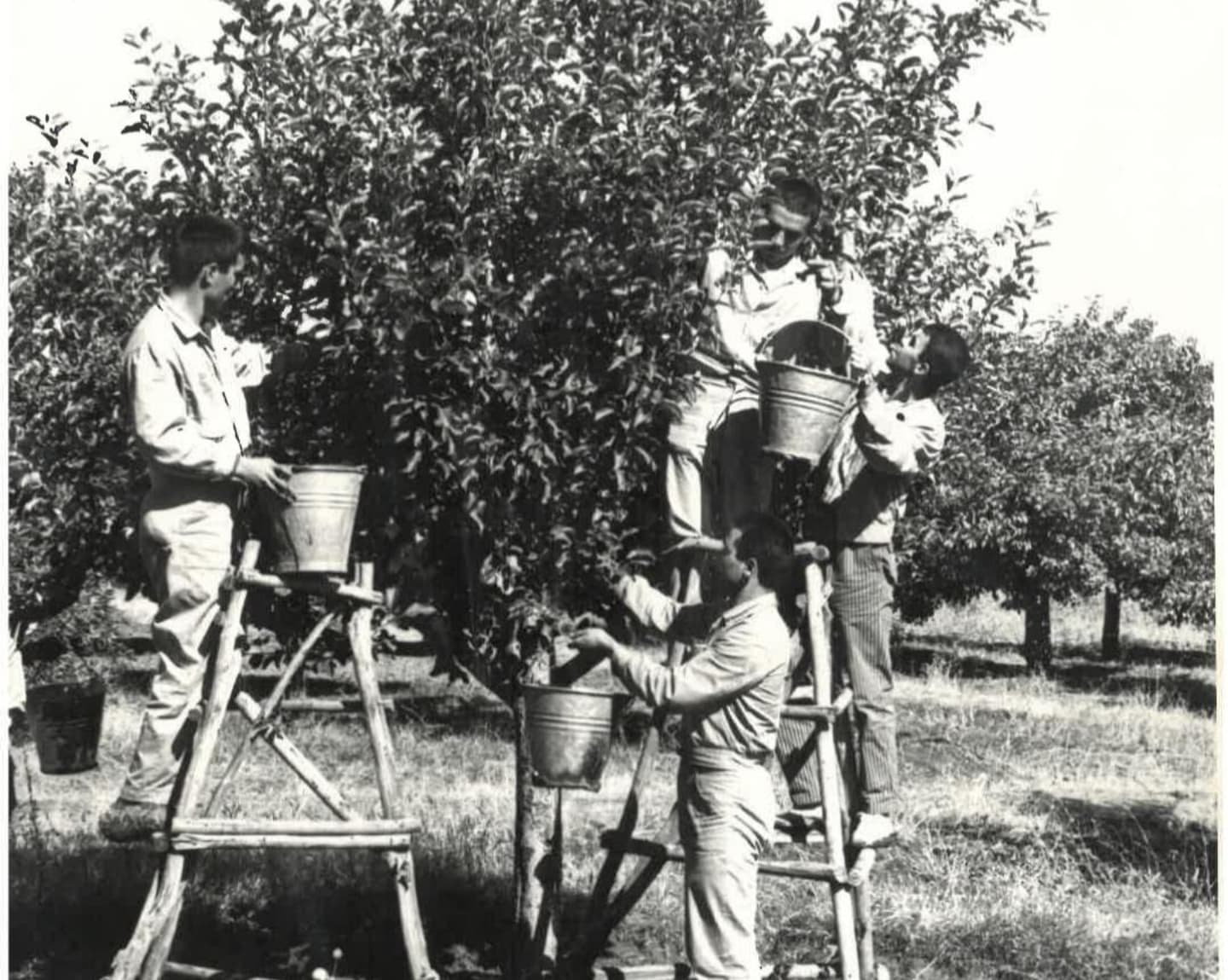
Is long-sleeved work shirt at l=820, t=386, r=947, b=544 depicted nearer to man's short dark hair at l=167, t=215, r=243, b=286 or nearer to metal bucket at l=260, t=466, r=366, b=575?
metal bucket at l=260, t=466, r=366, b=575

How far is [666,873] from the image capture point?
30.1ft

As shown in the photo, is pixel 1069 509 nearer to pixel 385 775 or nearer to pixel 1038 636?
pixel 1038 636

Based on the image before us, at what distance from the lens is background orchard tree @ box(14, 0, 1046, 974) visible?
5.76 meters

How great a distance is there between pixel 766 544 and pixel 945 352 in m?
1.57

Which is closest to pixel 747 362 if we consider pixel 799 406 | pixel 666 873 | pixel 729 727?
pixel 799 406

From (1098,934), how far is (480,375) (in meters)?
4.91

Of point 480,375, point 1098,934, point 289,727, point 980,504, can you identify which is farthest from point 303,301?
point 980,504

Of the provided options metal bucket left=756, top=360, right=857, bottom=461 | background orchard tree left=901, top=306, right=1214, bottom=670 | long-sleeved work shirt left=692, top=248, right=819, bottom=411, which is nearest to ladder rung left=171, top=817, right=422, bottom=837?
metal bucket left=756, top=360, right=857, bottom=461

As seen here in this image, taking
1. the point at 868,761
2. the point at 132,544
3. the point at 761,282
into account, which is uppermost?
the point at 761,282

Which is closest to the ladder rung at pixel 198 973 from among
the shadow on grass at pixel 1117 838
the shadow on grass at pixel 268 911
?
the shadow on grass at pixel 268 911

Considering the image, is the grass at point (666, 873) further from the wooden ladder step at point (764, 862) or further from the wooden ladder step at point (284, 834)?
the wooden ladder step at point (764, 862)

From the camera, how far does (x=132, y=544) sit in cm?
729

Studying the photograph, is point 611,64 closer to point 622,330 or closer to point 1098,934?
point 622,330

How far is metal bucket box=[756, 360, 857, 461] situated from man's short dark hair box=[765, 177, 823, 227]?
82cm
